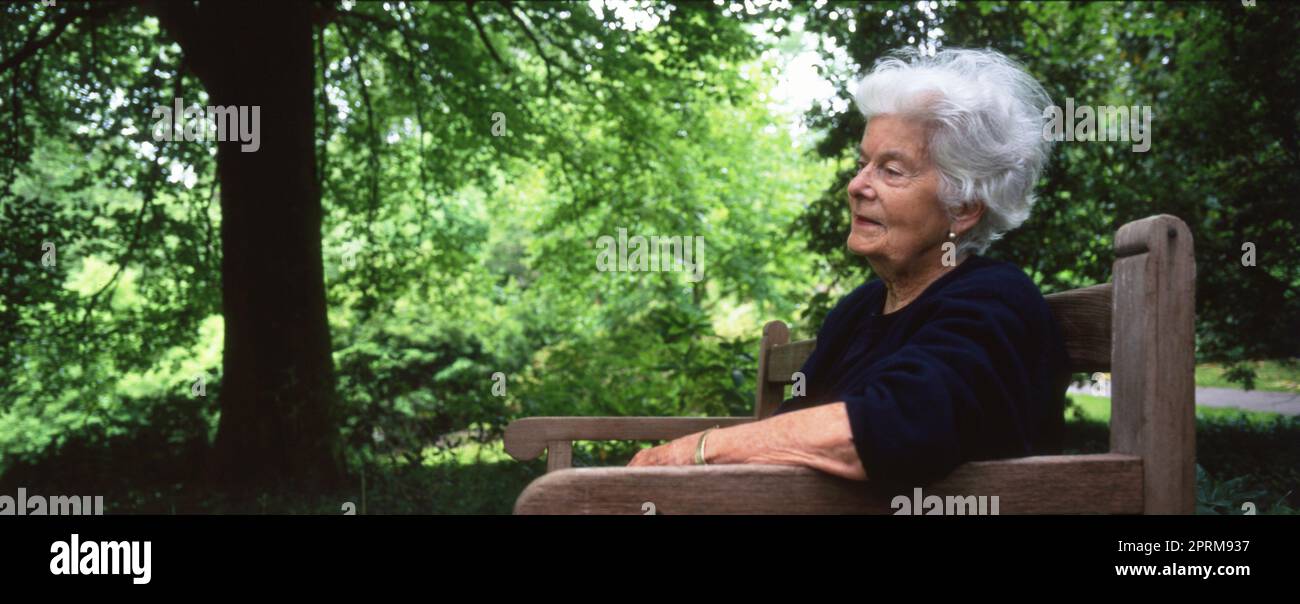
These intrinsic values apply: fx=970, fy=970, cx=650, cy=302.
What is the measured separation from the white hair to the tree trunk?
6094 millimetres

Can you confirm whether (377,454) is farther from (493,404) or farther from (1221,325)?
(1221,325)

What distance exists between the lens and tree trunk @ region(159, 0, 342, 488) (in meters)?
7.25

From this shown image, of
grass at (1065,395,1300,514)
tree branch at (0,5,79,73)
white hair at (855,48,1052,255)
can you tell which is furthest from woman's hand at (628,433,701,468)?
tree branch at (0,5,79,73)

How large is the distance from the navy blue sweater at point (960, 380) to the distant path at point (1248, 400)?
8.62m

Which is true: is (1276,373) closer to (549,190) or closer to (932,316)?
(932,316)

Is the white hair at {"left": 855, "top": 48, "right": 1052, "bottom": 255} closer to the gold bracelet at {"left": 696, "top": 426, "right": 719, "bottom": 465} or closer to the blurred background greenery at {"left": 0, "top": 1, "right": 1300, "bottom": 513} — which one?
the gold bracelet at {"left": 696, "top": 426, "right": 719, "bottom": 465}

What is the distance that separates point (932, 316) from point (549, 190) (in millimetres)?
9864

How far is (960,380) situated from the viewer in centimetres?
155

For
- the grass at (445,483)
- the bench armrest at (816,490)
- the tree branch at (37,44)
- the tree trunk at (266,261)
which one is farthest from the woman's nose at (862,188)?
the tree branch at (37,44)

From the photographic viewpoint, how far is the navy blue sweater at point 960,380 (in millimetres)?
1439

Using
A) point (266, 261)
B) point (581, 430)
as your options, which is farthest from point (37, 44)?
point (581, 430)
